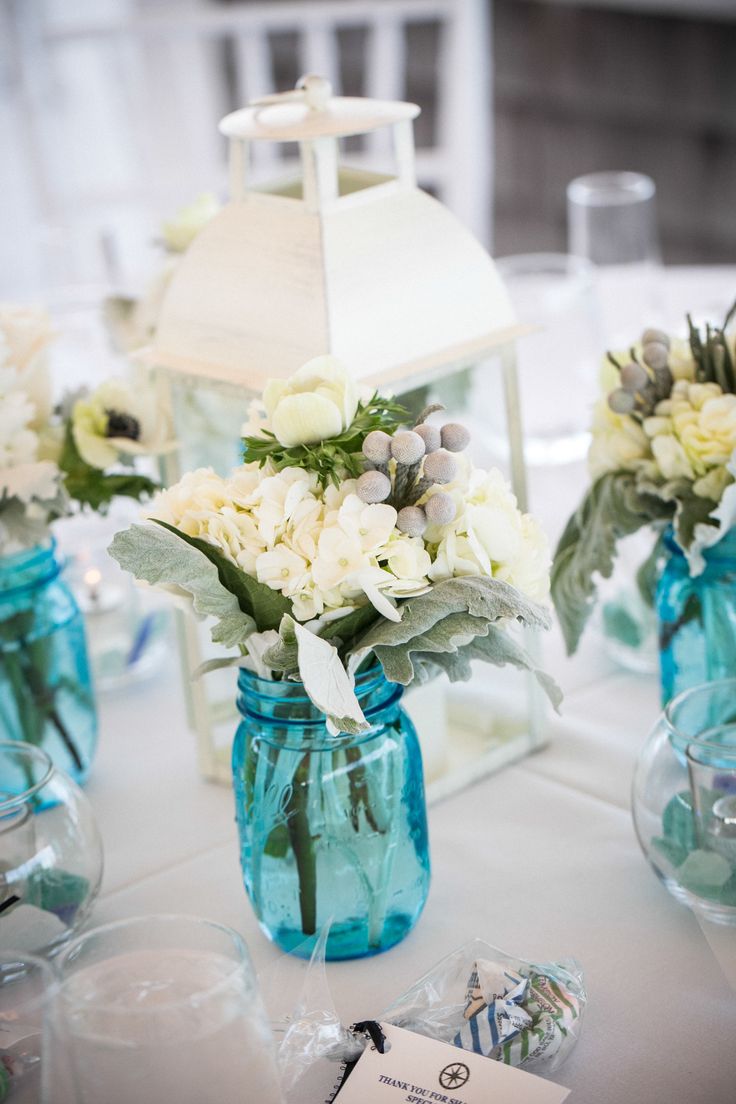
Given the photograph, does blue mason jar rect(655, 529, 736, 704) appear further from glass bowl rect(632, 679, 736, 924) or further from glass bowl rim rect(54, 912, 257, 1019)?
glass bowl rim rect(54, 912, 257, 1019)

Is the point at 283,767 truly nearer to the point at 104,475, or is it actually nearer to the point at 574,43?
the point at 104,475

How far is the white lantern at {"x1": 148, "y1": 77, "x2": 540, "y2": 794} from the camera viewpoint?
932 mm

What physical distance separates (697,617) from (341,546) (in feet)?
1.37

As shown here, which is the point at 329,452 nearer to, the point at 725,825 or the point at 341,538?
the point at 341,538

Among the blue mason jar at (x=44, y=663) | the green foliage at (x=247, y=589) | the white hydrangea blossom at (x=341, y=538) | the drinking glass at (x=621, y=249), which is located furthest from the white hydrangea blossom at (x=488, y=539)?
the drinking glass at (x=621, y=249)

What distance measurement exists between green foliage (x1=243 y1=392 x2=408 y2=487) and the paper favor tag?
1.15ft

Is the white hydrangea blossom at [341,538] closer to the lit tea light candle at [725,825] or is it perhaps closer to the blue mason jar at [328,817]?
the blue mason jar at [328,817]

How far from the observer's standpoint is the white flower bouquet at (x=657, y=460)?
92 cm

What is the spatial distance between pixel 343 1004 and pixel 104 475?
0.52 m

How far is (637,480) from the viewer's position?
3.23 feet

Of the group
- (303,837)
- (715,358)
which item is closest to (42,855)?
(303,837)

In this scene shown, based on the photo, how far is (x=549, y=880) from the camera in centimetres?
93

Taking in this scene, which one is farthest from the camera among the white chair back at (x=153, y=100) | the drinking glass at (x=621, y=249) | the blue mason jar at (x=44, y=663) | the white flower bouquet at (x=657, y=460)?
the white chair back at (x=153, y=100)

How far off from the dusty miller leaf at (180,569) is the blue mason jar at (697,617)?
40 centimetres
